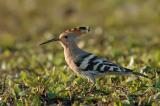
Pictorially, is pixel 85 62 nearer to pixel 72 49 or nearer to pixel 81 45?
pixel 72 49

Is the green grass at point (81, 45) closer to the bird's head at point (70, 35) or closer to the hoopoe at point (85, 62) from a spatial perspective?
the hoopoe at point (85, 62)

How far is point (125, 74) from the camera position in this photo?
770 centimetres

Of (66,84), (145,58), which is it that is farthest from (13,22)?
(66,84)

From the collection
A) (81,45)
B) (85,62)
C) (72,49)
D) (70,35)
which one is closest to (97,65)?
(85,62)

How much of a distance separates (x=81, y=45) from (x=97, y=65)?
4940 millimetres

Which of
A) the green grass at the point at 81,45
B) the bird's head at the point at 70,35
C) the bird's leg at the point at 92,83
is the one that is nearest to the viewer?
the green grass at the point at 81,45

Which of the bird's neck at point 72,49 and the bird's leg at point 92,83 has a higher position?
the bird's neck at point 72,49

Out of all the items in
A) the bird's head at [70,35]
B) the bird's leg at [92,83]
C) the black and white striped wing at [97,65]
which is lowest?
the bird's leg at [92,83]

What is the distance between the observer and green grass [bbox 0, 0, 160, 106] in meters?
7.29

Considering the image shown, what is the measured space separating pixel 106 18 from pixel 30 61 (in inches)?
304

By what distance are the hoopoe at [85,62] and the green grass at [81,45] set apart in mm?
147

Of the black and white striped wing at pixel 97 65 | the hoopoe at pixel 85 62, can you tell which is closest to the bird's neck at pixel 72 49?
the hoopoe at pixel 85 62

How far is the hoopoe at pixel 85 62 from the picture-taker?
25.0 feet

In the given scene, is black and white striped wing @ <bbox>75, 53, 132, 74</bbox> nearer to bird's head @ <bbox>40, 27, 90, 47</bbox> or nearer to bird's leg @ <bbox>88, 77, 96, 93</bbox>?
bird's leg @ <bbox>88, 77, 96, 93</bbox>
